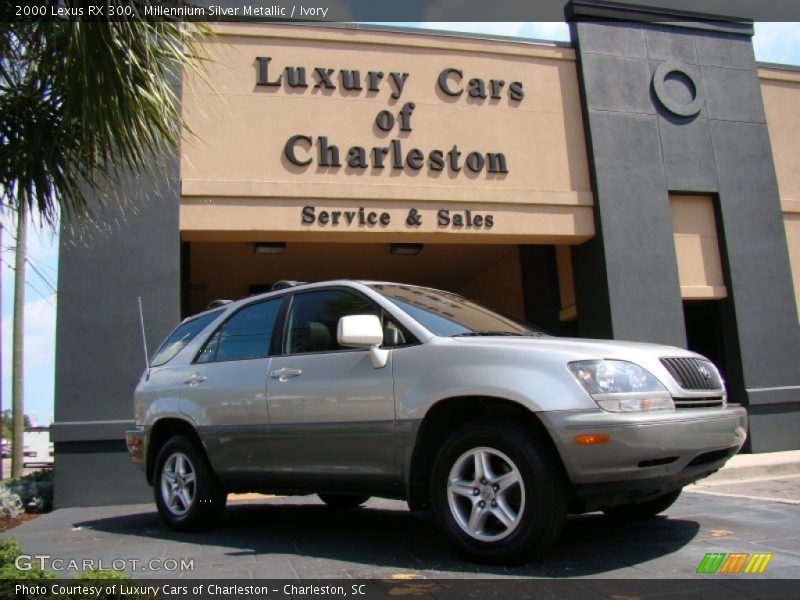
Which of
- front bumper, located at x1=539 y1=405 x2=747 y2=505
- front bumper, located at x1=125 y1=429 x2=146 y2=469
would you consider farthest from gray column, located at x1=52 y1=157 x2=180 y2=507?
front bumper, located at x1=539 y1=405 x2=747 y2=505

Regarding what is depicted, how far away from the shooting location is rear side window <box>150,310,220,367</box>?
6.22 metres

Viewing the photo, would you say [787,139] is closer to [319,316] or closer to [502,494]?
[319,316]

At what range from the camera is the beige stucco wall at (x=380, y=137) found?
10070mm

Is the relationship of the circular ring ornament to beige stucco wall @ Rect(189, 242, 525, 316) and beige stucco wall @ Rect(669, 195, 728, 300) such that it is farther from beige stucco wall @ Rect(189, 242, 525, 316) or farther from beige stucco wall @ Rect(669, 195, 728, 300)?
beige stucco wall @ Rect(189, 242, 525, 316)

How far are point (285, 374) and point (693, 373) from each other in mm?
2576

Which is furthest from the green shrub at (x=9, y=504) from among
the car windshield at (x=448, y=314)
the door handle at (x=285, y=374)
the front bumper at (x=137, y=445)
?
the car windshield at (x=448, y=314)

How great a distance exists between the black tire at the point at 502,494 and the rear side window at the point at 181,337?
2.77m

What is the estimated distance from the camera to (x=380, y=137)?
420 inches

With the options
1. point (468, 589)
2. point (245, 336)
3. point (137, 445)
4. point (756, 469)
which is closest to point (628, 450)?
point (468, 589)

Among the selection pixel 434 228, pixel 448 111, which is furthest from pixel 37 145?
pixel 448 111

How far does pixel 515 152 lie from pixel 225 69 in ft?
14.1

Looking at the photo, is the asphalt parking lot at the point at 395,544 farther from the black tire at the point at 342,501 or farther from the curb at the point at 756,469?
the curb at the point at 756,469

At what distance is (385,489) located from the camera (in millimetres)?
4559

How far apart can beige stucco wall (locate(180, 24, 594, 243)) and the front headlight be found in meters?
6.66
